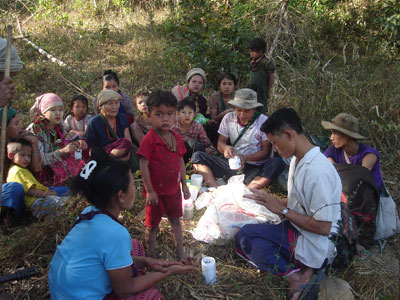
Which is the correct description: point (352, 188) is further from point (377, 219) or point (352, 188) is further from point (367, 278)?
point (367, 278)

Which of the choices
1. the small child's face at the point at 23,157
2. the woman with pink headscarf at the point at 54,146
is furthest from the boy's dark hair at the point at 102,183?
the woman with pink headscarf at the point at 54,146

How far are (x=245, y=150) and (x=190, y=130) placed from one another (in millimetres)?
834

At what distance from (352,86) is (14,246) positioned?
16.3ft

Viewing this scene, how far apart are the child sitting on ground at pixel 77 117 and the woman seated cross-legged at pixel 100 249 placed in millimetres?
2769

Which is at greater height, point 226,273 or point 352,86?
point 352,86

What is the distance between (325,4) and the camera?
24.3 feet

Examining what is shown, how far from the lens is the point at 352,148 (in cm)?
337

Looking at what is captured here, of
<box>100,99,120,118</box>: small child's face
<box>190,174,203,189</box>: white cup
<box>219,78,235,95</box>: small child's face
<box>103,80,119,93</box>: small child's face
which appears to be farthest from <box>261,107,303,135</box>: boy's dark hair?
<box>103,80,119,93</box>: small child's face

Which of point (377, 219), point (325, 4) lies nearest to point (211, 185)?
point (377, 219)

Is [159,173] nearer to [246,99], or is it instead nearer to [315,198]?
[315,198]


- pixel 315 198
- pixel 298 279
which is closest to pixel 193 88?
pixel 315 198

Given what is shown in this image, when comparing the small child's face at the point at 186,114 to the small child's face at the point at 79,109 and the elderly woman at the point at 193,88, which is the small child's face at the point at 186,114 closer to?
the elderly woman at the point at 193,88

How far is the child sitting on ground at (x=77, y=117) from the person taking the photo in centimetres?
445

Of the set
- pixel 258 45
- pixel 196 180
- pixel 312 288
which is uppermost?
pixel 258 45
